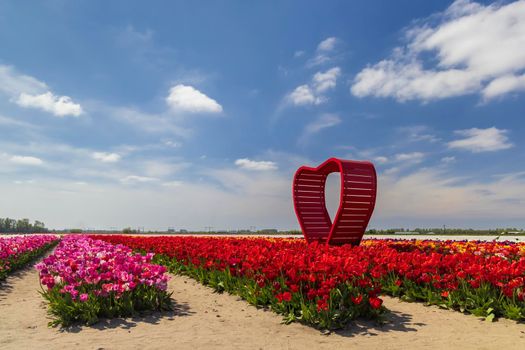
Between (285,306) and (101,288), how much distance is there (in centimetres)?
295

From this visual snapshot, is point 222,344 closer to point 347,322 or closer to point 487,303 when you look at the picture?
point 347,322

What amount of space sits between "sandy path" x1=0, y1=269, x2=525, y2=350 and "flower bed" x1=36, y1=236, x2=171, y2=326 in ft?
0.87

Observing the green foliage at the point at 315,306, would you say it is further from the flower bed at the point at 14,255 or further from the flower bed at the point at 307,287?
the flower bed at the point at 14,255

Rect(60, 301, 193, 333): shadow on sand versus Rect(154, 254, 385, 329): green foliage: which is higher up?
Rect(154, 254, 385, 329): green foliage

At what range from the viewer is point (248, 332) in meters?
5.69

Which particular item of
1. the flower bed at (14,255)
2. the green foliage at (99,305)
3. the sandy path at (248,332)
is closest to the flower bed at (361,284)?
the sandy path at (248,332)

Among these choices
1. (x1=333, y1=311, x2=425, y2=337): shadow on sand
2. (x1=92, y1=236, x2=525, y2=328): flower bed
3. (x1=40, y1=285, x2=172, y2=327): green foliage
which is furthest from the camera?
(x1=40, y1=285, x2=172, y2=327): green foliage

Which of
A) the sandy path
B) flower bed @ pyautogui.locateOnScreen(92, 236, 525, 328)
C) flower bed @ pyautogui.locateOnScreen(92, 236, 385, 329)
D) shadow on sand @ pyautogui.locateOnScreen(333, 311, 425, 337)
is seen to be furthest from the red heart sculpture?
shadow on sand @ pyautogui.locateOnScreen(333, 311, 425, 337)

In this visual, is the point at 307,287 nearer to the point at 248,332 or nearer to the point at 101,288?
the point at 248,332

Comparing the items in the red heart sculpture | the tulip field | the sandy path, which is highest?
the red heart sculpture

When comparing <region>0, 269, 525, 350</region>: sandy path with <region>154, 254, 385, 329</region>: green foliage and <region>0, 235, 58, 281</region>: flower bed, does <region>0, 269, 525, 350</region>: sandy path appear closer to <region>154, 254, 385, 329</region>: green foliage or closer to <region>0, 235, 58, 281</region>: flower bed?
<region>154, 254, 385, 329</region>: green foliage

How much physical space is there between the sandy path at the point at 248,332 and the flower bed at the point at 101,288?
0.27m

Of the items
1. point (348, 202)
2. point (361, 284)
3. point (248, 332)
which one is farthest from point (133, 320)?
point (348, 202)

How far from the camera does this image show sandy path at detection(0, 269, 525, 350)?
5168 millimetres
